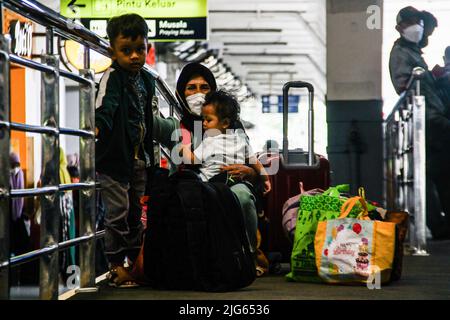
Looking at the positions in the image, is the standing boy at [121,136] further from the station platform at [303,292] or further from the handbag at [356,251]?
the handbag at [356,251]

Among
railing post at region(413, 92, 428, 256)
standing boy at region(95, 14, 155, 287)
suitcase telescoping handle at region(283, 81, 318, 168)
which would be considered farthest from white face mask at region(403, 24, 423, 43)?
standing boy at region(95, 14, 155, 287)

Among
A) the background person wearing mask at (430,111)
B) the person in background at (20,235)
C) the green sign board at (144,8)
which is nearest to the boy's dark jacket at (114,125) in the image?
the person in background at (20,235)

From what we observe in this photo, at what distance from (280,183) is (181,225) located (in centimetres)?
Answer: 118

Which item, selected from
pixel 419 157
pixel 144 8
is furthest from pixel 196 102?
pixel 144 8

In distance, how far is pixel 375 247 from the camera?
362 centimetres

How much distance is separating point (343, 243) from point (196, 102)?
1035mm

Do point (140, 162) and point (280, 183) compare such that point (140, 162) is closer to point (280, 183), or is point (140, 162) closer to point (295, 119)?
point (280, 183)

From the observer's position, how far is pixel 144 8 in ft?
35.6

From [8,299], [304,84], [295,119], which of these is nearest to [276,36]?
[295,119]

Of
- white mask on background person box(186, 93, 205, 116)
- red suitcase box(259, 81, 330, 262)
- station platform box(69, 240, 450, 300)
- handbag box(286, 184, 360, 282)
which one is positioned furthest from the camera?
red suitcase box(259, 81, 330, 262)

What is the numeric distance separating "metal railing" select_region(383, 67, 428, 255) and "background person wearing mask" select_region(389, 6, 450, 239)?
0.23m

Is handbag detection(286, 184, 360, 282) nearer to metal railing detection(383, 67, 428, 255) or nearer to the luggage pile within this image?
the luggage pile

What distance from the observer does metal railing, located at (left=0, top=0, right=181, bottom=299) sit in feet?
7.91

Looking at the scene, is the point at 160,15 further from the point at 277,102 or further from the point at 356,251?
the point at 277,102
